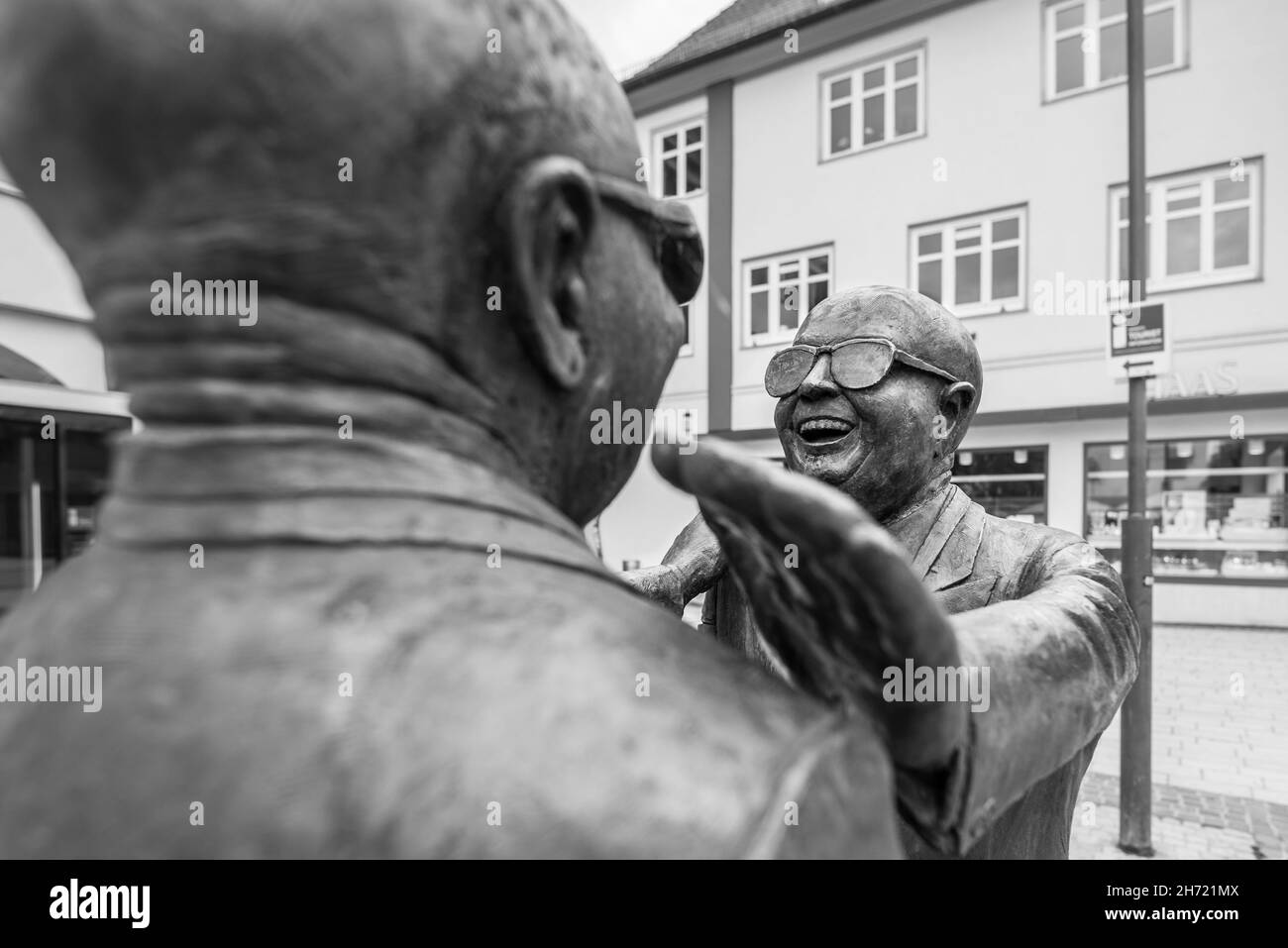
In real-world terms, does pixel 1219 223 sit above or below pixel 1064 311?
above

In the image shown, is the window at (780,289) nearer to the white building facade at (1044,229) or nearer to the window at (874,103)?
the white building facade at (1044,229)

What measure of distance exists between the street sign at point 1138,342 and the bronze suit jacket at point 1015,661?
3079mm

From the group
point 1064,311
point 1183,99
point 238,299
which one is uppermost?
point 1183,99

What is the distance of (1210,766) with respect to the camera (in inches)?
198

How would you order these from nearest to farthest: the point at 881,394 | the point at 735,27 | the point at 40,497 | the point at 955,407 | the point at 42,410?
the point at 881,394 → the point at 955,407 → the point at 42,410 → the point at 40,497 → the point at 735,27

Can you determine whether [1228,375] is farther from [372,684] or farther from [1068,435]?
[372,684]

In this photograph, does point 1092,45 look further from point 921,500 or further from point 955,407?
point 921,500

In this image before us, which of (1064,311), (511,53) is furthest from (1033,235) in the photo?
(511,53)

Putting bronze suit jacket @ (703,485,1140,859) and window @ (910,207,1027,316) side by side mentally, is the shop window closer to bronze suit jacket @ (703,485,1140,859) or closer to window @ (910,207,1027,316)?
bronze suit jacket @ (703,485,1140,859)

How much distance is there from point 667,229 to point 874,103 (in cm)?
1224

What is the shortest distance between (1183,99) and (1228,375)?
10.4 feet

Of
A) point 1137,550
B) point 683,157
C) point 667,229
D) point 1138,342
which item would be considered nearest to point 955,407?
point 667,229

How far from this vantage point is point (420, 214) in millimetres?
721

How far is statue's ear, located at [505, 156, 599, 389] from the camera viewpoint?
762mm
